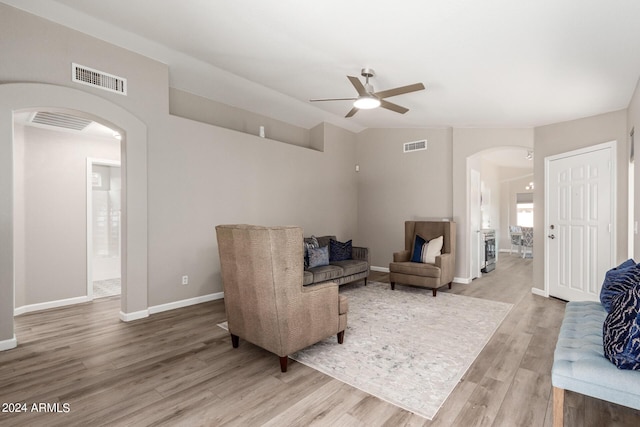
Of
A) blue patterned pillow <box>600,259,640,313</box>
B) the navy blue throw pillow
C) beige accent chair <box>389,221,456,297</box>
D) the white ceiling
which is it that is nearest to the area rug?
beige accent chair <box>389,221,456,297</box>

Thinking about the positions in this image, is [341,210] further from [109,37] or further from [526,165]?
[526,165]

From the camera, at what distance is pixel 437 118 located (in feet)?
17.4

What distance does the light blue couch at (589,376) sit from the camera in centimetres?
150

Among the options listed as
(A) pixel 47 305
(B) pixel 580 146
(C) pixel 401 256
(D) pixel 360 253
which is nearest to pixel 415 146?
(C) pixel 401 256

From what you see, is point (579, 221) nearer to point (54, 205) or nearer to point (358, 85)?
point (358, 85)

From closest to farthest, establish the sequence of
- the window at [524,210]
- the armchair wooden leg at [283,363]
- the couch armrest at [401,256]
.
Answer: the armchair wooden leg at [283,363] < the couch armrest at [401,256] < the window at [524,210]

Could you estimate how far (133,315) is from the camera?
12.1 feet

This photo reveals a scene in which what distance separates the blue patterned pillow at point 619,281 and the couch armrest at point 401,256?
296 centimetres

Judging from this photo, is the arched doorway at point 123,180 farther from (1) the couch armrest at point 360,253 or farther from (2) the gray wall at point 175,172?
(1) the couch armrest at point 360,253

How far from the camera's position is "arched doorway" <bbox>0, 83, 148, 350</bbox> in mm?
2824

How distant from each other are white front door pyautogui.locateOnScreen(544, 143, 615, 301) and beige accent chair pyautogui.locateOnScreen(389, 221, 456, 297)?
53.5 inches

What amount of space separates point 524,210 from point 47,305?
41.1ft

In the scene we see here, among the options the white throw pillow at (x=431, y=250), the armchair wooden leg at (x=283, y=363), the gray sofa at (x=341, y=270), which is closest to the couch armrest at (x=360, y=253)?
the gray sofa at (x=341, y=270)

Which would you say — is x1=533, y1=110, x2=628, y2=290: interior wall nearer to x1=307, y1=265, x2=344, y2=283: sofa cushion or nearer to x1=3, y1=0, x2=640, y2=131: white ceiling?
x1=3, y1=0, x2=640, y2=131: white ceiling
